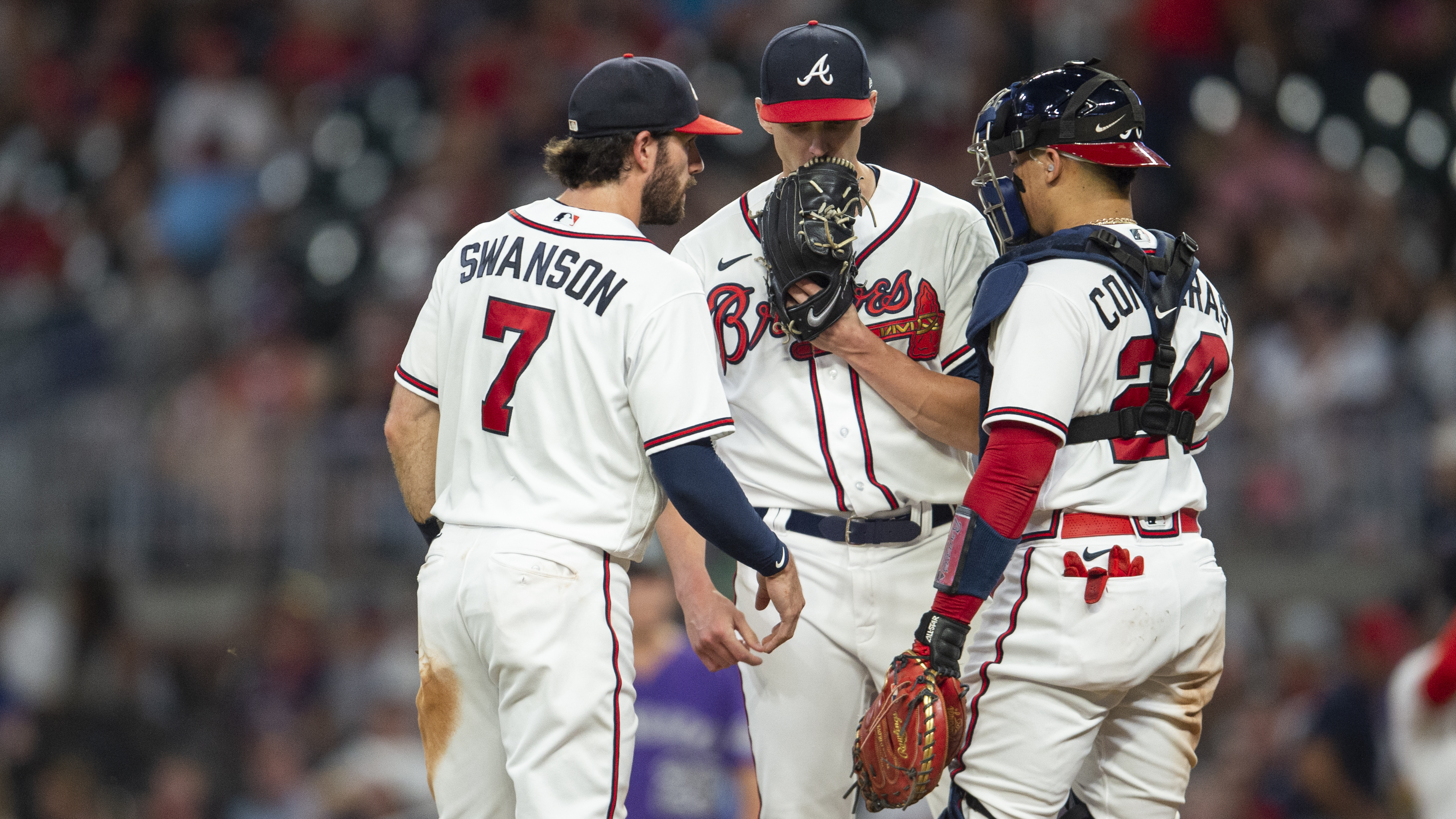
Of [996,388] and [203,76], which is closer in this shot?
[996,388]

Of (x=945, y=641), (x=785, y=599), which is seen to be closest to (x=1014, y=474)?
(x=945, y=641)

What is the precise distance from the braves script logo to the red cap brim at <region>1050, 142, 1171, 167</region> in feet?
1.86

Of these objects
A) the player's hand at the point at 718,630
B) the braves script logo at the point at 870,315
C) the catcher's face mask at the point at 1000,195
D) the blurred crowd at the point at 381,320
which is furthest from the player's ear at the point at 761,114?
the blurred crowd at the point at 381,320

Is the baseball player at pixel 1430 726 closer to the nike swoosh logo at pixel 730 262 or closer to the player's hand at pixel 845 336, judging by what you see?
the player's hand at pixel 845 336

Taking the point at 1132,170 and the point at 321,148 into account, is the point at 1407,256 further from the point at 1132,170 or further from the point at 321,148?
the point at 321,148

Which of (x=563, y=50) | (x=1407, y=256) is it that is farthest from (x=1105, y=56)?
(x=563, y=50)

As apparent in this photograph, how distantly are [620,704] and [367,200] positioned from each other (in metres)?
7.58

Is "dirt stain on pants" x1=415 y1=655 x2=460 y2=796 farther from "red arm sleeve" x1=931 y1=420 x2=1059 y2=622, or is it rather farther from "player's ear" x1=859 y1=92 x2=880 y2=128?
"player's ear" x1=859 y1=92 x2=880 y2=128

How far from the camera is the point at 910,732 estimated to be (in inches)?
126

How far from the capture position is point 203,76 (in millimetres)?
11031

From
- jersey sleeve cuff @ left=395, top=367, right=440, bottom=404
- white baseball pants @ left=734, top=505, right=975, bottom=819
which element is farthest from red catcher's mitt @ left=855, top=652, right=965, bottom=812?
jersey sleeve cuff @ left=395, top=367, right=440, bottom=404

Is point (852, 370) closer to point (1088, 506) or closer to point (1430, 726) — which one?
point (1088, 506)

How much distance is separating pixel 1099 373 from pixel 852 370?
733 millimetres

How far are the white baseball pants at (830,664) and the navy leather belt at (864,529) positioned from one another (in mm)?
18
